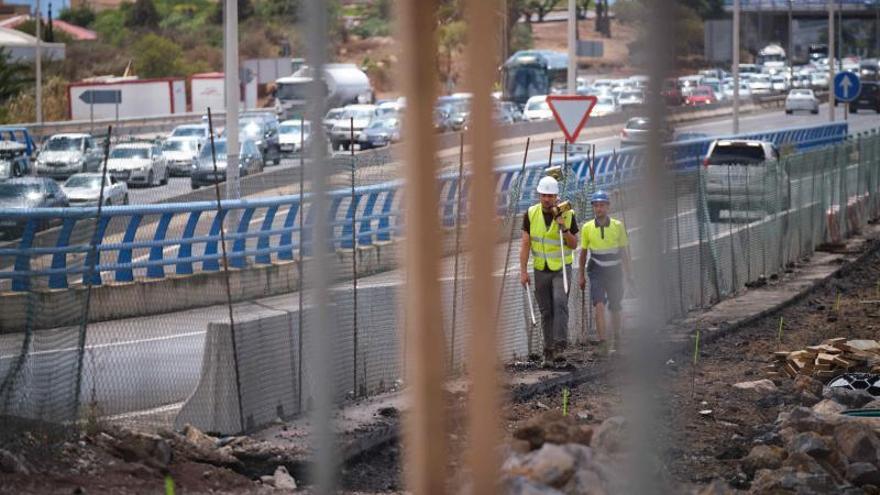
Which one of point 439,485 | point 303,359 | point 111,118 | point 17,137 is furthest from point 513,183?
point 111,118

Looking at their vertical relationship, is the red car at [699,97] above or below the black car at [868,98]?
above

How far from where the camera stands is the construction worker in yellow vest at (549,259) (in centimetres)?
1650

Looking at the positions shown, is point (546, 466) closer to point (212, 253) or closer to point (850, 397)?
point (850, 397)

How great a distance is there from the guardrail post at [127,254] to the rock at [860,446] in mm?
9322

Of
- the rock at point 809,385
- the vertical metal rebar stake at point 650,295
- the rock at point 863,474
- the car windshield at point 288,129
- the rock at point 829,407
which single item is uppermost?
the vertical metal rebar stake at point 650,295

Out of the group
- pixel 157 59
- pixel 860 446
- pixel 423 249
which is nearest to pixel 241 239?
pixel 860 446

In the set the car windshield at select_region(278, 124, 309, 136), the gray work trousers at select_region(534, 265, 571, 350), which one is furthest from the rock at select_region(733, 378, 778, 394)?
the car windshield at select_region(278, 124, 309, 136)

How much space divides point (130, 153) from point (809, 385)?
75.7 feet

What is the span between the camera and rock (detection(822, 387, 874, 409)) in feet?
50.6

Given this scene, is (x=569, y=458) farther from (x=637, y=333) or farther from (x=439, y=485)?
(x=637, y=333)

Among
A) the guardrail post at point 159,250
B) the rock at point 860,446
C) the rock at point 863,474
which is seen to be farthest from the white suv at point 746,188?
the rock at point 863,474

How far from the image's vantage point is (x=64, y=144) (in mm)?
41281

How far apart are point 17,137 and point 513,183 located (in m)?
25.0

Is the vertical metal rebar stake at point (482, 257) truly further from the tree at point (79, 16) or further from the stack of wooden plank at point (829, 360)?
the tree at point (79, 16)
